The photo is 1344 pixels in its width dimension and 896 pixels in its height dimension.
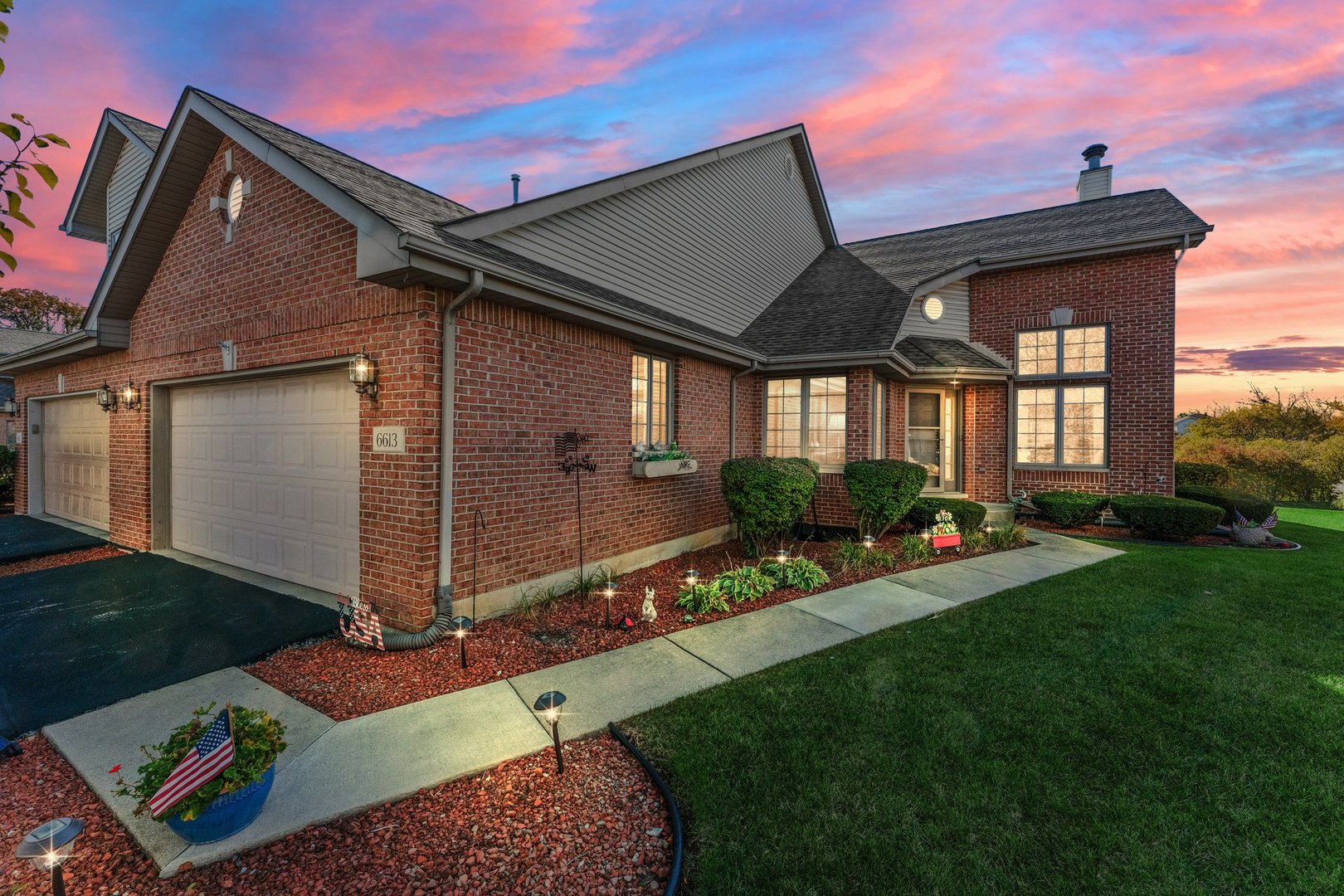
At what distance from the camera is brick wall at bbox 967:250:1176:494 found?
1045cm

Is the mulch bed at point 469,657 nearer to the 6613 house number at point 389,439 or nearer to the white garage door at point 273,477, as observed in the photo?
the white garage door at point 273,477

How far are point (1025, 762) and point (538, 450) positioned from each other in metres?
4.91

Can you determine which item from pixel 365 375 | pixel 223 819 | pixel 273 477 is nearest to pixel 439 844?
pixel 223 819

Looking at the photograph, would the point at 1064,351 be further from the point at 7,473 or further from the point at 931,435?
the point at 7,473

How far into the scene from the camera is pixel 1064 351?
445 inches

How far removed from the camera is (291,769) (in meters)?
3.06

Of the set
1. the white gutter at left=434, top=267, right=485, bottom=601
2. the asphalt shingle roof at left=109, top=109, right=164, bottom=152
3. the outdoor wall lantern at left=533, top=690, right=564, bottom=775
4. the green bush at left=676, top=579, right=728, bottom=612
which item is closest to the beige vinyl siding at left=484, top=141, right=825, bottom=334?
the white gutter at left=434, top=267, right=485, bottom=601

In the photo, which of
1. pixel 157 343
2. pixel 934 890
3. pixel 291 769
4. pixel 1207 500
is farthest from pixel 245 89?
pixel 1207 500

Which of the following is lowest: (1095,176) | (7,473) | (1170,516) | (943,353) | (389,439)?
(1170,516)

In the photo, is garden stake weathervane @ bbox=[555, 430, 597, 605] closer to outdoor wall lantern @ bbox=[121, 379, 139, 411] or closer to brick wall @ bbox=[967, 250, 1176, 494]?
outdoor wall lantern @ bbox=[121, 379, 139, 411]

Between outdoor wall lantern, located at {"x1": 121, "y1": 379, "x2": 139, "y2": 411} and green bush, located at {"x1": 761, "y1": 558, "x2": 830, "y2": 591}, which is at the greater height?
outdoor wall lantern, located at {"x1": 121, "y1": 379, "x2": 139, "y2": 411}

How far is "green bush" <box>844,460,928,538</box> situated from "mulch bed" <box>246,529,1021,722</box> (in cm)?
280

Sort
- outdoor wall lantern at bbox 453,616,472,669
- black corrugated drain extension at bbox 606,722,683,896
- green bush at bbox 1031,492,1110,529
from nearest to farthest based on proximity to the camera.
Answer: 1. black corrugated drain extension at bbox 606,722,683,896
2. outdoor wall lantern at bbox 453,616,472,669
3. green bush at bbox 1031,492,1110,529

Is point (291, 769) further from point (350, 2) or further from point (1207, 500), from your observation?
point (1207, 500)
